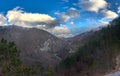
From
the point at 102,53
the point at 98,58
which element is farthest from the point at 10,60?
the point at 102,53

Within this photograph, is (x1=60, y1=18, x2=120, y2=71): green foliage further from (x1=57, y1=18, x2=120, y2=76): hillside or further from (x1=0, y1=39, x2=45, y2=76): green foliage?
(x1=0, y1=39, x2=45, y2=76): green foliage

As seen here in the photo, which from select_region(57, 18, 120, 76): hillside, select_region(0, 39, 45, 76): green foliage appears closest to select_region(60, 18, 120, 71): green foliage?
select_region(57, 18, 120, 76): hillside

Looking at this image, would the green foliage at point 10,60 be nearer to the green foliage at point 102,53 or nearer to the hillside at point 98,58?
the hillside at point 98,58

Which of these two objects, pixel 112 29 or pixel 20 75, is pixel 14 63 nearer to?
pixel 20 75

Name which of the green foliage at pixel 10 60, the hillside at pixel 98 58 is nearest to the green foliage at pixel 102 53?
the hillside at pixel 98 58

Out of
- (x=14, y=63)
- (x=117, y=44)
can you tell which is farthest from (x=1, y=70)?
(x=117, y=44)

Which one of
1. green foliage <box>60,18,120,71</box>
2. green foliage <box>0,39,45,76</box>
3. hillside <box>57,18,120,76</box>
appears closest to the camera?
green foliage <box>0,39,45,76</box>

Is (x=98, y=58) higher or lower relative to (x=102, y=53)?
lower

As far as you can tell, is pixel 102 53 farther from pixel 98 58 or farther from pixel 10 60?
pixel 10 60
